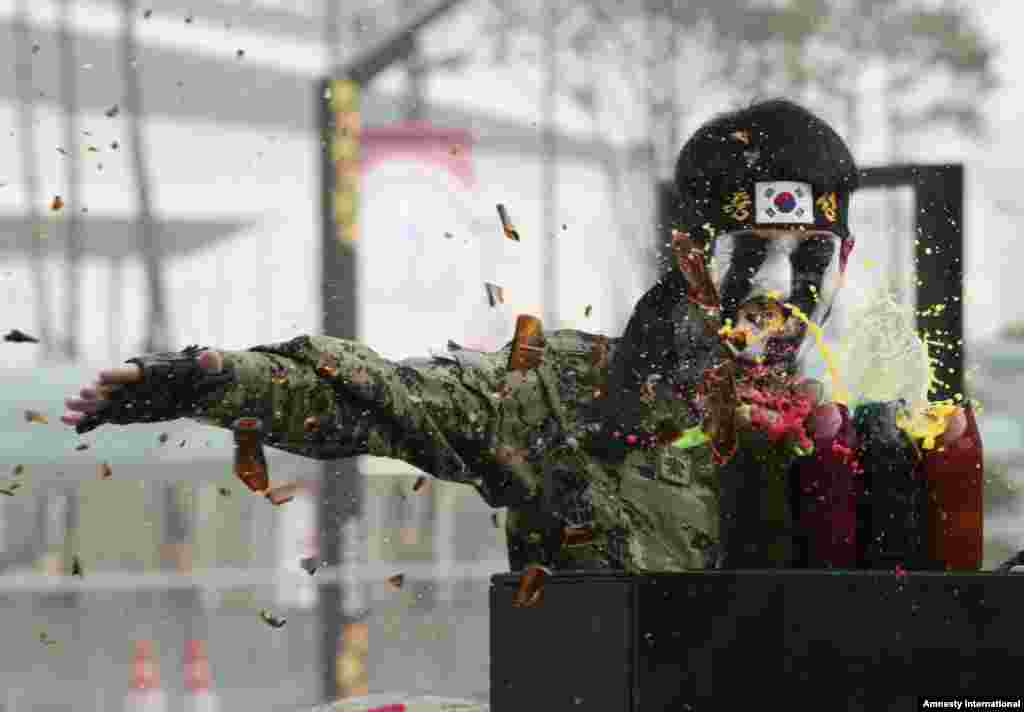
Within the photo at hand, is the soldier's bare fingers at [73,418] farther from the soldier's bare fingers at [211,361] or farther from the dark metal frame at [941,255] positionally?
the dark metal frame at [941,255]

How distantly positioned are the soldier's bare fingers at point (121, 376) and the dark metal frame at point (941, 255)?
1.23 m

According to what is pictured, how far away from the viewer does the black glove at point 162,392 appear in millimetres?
2580

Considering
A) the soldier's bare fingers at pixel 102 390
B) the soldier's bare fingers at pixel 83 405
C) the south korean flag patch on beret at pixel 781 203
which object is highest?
the south korean flag patch on beret at pixel 781 203

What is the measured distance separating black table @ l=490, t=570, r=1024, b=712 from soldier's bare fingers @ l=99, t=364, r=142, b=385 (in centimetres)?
69

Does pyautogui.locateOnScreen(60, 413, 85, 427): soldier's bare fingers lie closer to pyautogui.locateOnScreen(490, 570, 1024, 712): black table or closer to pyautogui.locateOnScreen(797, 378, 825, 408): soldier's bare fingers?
pyautogui.locateOnScreen(490, 570, 1024, 712): black table

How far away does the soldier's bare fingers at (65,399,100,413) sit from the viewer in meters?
2.55

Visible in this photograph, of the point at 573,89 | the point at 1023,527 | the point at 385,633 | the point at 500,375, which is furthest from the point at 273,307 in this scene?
the point at 500,375

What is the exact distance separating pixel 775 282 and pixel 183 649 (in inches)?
453

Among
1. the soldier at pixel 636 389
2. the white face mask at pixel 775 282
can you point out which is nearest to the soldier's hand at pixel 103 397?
the soldier at pixel 636 389

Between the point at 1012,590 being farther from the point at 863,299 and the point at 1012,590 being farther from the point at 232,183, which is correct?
the point at 232,183

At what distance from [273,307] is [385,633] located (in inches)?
198

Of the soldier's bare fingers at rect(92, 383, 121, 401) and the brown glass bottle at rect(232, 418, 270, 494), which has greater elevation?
the soldier's bare fingers at rect(92, 383, 121, 401)

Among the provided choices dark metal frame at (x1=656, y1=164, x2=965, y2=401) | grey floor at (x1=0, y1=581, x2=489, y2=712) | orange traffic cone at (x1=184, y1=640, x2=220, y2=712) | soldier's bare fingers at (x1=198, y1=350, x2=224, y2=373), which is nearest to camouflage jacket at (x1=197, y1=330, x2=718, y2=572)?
dark metal frame at (x1=656, y1=164, x2=965, y2=401)

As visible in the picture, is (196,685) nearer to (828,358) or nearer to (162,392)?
(828,358)
